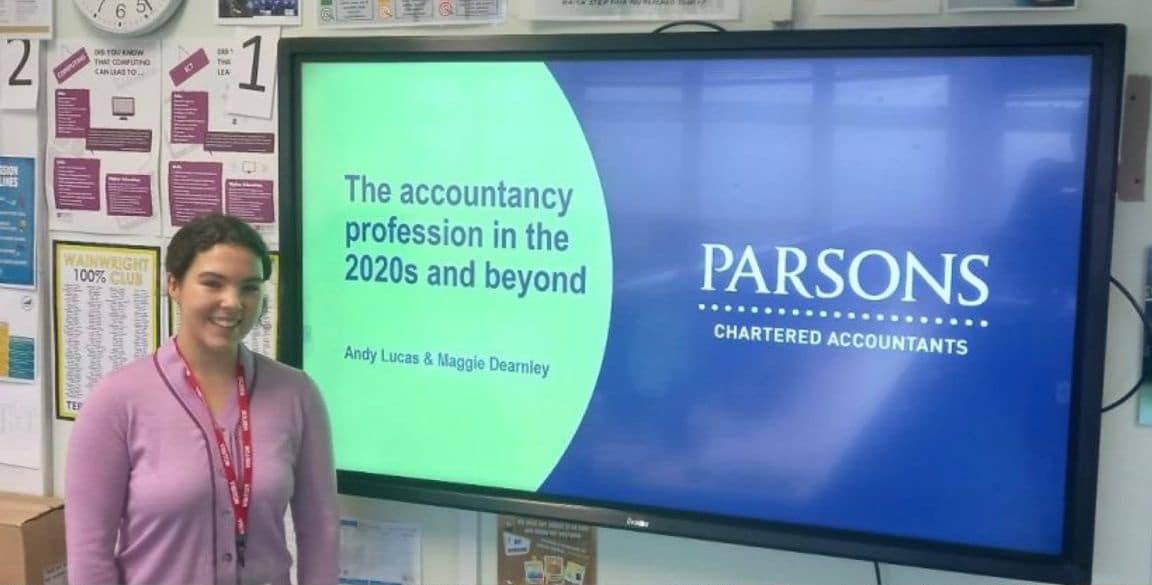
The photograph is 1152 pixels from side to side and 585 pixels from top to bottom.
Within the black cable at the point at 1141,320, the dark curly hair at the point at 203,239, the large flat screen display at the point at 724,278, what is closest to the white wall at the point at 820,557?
the black cable at the point at 1141,320

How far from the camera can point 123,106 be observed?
2387mm

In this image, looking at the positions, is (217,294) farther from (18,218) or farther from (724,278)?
(18,218)

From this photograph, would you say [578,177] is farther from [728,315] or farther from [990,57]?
[990,57]

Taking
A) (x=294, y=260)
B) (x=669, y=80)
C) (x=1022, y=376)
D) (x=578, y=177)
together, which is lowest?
(x=1022, y=376)

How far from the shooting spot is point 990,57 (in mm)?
1729

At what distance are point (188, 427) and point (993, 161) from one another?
139 cm

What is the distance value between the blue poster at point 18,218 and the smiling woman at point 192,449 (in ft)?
3.03

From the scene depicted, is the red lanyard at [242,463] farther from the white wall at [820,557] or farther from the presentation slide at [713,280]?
the white wall at [820,557]

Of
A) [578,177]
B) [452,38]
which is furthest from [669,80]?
[452,38]

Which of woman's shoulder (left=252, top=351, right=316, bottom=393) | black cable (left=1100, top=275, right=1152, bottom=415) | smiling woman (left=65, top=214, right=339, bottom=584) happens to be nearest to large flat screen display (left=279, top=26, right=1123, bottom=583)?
black cable (left=1100, top=275, right=1152, bottom=415)

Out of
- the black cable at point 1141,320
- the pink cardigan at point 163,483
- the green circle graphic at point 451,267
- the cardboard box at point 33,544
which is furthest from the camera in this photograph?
the cardboard box at point 33,544

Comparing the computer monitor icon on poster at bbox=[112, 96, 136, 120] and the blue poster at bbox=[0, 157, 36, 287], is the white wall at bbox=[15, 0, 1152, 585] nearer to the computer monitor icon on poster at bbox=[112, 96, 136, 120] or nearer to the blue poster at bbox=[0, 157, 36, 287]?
the computer monitor icon on poster at bbox=[112, 96, 136, 120]

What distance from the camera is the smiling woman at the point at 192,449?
1702mm

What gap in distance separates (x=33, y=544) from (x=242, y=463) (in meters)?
0.86
